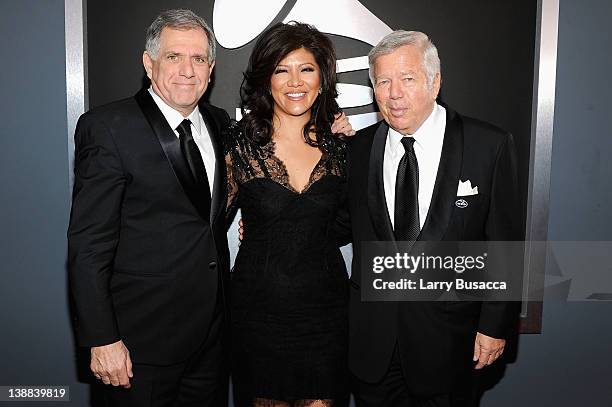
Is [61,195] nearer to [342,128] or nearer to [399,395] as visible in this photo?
[342,128]

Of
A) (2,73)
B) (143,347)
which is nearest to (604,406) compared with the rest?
(143,347)

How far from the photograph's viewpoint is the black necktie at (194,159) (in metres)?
2.02

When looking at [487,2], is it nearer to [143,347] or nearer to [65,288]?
[143,347]

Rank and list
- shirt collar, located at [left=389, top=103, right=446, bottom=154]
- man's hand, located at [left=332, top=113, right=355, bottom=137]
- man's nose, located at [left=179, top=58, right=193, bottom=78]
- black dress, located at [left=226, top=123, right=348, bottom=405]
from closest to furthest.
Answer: man's nose, located at [left=179, top=58, right=193, bottom=78]
shirt collar, located at [left=389, top=103, right=446, bottom=154]
black dress, located at [left=226, top=123, right=348, bottom=405]
man's hand, located at [left=332, top=113, right=355, bottom=137]

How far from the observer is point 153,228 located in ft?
6.55

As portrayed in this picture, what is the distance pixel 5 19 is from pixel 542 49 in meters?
2.66

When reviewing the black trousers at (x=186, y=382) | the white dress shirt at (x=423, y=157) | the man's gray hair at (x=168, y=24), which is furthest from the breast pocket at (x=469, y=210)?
the man's gray hair at (x=168, y=24)

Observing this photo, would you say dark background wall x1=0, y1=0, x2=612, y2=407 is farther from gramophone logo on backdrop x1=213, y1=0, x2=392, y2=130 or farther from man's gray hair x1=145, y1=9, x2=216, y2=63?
man's gray hair x1=145, y1=9, x2=216, y2=63

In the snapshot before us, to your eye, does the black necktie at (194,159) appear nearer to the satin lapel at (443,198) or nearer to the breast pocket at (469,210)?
the satin lapel at (443,198)

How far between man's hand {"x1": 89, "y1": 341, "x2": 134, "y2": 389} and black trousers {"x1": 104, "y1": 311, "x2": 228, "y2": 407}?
98 mm

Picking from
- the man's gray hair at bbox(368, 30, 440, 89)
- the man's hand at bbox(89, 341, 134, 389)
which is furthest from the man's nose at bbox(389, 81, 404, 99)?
the man's hand at bbox(89, 341, 134, 389)

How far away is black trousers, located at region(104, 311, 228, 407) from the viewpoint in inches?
81.7

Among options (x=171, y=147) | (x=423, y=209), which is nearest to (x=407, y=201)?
(x=423, y=209)

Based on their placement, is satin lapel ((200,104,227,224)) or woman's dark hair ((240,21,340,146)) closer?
satin lapel ((200,104,227,224))
